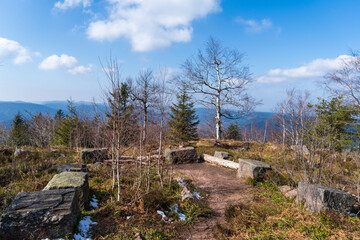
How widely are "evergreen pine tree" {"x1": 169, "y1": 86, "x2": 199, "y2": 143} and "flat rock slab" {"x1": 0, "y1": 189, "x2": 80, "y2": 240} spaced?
12.0 metres

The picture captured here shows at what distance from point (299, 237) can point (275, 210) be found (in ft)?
3.62

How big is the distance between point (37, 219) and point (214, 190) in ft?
15.9

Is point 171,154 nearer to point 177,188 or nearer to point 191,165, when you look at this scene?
point 191,165

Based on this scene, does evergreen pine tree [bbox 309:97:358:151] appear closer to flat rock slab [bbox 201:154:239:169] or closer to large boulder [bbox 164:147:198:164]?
flat rock slab [bbox 201:154:239:169]

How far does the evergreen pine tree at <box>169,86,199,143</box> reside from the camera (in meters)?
15.8

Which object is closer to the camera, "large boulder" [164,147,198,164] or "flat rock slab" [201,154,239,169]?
"flat rock slab" [201,154,239,169]

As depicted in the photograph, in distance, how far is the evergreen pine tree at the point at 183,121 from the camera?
1578 centimetres

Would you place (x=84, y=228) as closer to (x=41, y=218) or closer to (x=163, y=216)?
(x=41, y=218)

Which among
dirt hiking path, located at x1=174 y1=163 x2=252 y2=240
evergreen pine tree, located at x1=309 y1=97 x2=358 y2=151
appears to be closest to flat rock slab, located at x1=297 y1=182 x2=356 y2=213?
dirt hiking path, located at x1=174 y1=163 x2=252 y2=240

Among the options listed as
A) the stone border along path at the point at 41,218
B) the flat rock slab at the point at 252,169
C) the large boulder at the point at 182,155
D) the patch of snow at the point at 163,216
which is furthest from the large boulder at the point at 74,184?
the flat rock slab at the point at 252,169

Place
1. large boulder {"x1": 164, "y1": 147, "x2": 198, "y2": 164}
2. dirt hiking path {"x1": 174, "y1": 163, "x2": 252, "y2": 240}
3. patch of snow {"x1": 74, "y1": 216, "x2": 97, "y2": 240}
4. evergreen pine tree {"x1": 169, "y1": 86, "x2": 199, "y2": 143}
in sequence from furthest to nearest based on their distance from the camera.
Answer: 1. evergreen pine tree {"x1": 169, "y1": 86, "x2": 199, "y2": 143}
2. large boulder {"x1": 164, "y1": 147, "x2": 198, "y2": 164}
3. dirt hiking path {"x1": 174, "y1": 163, "x2": 252, "y2": 240}
4. patch of snow {"x1": 74, "y1": 216, "x2": 97, "y2": 240}

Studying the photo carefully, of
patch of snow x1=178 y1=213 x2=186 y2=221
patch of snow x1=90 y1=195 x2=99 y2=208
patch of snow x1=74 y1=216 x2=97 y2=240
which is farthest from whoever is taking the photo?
patch of snow x1=90 y1=195 x2=99 y2=208

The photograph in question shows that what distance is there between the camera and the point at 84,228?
3799 mm

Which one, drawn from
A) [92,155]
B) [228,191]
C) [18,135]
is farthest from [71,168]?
[18,135]
